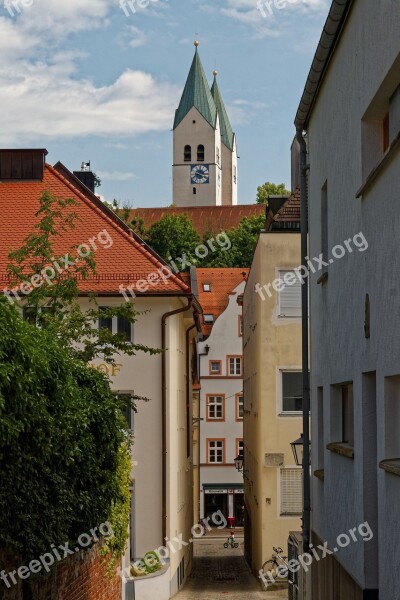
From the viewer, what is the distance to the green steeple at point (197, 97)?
147 m

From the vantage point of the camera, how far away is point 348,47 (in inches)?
440

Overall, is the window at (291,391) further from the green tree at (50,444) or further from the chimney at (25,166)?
the green tree at (50,444)

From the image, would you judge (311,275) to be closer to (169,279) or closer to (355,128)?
(355,128)

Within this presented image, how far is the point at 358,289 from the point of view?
35.2 ft

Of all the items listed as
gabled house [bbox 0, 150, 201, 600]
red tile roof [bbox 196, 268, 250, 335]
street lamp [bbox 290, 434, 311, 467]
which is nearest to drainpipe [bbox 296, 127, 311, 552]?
street lamp [bbox 290, 434, 311, 467]

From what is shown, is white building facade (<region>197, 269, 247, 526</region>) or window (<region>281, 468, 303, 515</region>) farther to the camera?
white building facade (<region>197, 269, 247, 526</region>)

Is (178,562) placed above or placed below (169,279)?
below

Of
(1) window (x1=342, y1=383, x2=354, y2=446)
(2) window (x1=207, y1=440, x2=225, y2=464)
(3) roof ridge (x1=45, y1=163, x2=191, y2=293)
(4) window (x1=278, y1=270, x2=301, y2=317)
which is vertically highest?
(3) roof ridge (x1=45, y1=163, x2=191, y2=293)

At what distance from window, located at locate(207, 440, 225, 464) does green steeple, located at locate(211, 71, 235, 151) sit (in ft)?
322

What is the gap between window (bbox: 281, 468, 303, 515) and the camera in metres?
29.4

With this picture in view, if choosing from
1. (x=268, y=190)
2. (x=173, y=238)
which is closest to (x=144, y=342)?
(x=173, y=238)

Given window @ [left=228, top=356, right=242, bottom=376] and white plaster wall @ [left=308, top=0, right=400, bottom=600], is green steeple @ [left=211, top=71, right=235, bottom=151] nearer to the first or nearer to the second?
window @ [left=228, top=356, right=242, bottom=376]

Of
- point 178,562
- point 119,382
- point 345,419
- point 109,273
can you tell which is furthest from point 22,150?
point 345,419

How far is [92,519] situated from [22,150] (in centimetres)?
1618
